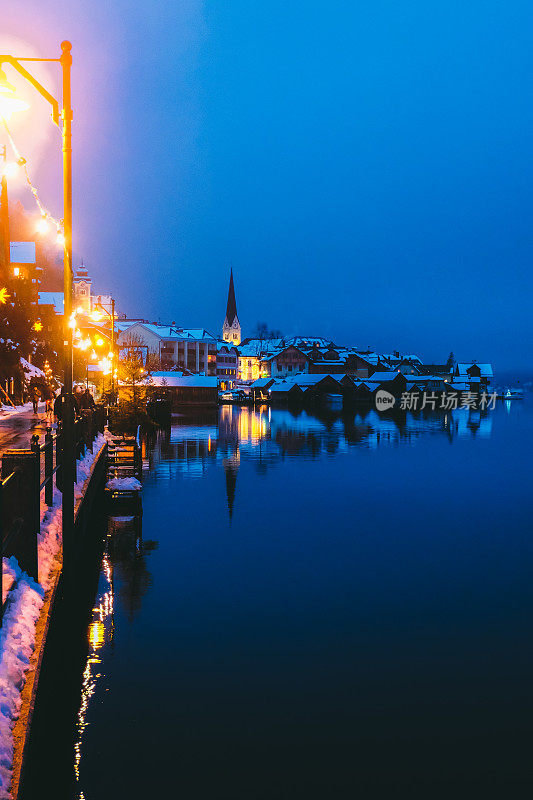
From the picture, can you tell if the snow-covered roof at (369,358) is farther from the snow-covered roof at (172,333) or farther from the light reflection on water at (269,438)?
the light reflection on water at (269,438)

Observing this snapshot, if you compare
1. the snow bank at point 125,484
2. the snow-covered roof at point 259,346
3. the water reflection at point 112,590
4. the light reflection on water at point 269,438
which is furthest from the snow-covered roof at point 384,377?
the water reflection at point 112,590

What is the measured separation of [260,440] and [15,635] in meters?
44.0

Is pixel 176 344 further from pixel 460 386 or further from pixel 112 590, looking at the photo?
pixel 112 590

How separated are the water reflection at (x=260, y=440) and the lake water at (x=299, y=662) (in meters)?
6.02

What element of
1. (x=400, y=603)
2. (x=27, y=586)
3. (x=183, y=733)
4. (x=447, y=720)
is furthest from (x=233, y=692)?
(x=400, y=603)

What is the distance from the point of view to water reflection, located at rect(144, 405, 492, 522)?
118 feet

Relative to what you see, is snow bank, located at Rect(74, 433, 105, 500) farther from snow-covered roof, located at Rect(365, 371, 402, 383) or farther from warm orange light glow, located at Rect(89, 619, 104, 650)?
snow-covered roof, located at Rect(365, 371, 402, 383)

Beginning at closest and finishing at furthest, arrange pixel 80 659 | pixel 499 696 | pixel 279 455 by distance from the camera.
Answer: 1. pixel 499 696
2. pixel 80 659
3. pixel 279 455

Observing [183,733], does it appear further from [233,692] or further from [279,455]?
[279,455]

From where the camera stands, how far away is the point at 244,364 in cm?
16112

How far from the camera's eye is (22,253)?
48.6m

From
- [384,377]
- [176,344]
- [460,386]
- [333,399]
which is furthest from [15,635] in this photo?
[460,386]

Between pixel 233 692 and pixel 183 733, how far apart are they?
1.37 meters

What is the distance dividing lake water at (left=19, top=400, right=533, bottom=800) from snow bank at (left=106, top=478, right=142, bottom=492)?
1.47m
